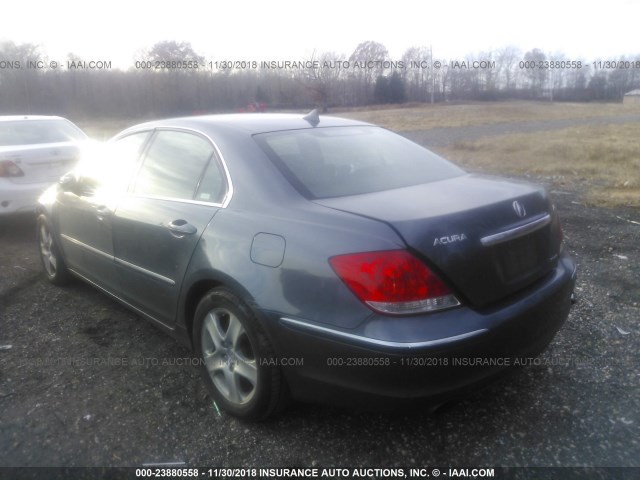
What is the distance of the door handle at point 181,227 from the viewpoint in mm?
2758

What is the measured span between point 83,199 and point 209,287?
171 cm

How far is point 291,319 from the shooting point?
88.1 inches

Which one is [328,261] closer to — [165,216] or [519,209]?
[519,209]

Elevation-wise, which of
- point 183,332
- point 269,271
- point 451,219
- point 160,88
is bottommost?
point 183,332

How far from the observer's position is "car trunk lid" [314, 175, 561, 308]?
6.94 feet

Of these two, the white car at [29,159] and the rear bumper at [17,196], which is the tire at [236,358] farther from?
the rear bumper at [17,196]

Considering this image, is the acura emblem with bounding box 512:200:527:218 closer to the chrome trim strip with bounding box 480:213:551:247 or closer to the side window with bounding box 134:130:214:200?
the chrome trim strip with bounding box 480:213:551:247

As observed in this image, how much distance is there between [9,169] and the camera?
6.19m

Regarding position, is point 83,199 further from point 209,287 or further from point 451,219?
point 451,219

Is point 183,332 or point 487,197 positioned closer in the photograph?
point 487,197

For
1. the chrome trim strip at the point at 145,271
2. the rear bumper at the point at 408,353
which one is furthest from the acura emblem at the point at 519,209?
the chrome trim strip at the point at 145,271

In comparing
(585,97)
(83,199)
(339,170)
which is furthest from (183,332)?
(585,97)

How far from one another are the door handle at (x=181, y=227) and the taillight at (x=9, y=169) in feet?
14.4

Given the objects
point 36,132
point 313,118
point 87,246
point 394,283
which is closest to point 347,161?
point 313,118
